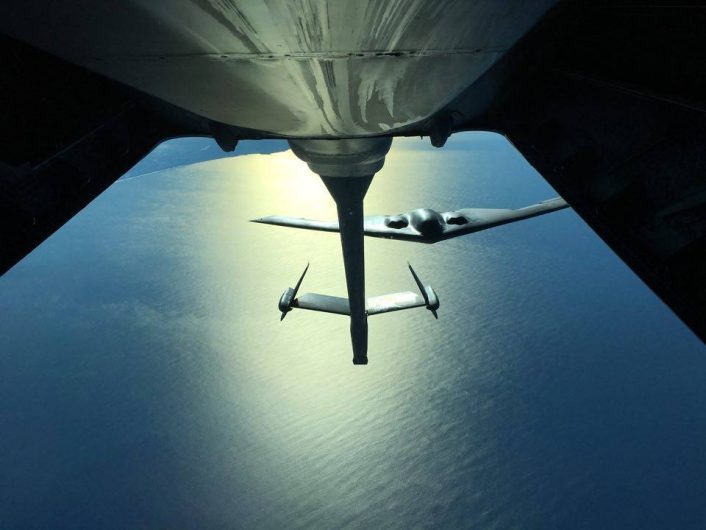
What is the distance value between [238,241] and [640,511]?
198ft

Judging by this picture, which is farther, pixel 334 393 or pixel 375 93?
pixel 334 393

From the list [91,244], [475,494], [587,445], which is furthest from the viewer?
[91,244]

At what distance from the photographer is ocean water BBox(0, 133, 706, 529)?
24.4m

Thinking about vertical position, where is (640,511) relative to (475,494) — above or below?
below

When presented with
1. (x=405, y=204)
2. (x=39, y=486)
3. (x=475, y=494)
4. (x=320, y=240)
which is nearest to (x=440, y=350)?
(x=475, y=494)

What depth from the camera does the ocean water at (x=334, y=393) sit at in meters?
24.4

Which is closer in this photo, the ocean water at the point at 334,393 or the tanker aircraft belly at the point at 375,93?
the tanker aircraft belly at the point at 375,93

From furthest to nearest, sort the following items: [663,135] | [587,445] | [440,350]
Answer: [440,350], [587,445], [663,135]

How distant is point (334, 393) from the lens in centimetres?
3278

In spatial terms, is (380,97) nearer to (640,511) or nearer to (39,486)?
(640,511)

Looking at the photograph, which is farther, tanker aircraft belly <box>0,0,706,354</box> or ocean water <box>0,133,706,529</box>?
ocean water <box>0,133,706,529</box>

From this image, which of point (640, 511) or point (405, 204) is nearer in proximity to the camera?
point (640, 511)

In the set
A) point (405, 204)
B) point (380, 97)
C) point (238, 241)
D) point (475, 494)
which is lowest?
point (475, 494)

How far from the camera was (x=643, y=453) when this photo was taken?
2703cm
